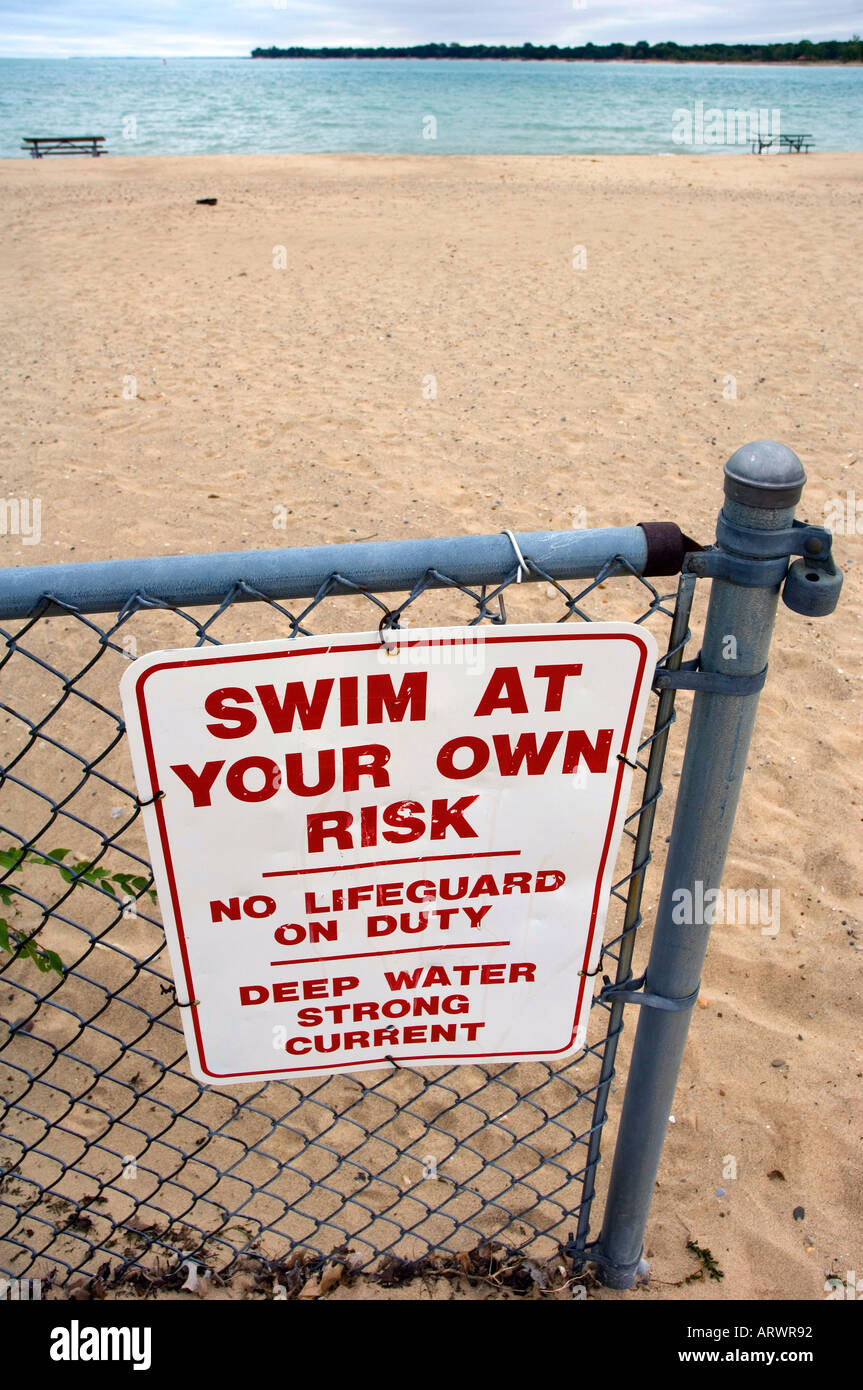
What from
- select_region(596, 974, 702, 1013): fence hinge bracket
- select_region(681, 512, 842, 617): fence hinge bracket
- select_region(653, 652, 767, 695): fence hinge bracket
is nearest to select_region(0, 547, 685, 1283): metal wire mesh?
select_region(596, 974, 702, 1013): fence hinge bracket

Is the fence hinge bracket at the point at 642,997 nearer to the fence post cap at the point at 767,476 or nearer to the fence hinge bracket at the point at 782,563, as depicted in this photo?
the fence hinge bracket at the point at 782,563

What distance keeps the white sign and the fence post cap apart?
0.71ft

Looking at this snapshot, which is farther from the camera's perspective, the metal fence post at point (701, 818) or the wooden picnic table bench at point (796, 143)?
the wooden picnic table bench at point (796, 143)

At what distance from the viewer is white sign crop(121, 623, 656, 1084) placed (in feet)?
3.94

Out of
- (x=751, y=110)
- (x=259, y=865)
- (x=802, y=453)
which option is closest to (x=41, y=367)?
(x=802, y=453)

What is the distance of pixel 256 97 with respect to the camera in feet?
235

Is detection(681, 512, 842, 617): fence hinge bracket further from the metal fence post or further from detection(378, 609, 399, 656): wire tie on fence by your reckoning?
detection(378, 609, 399, 656): wire tie on fence

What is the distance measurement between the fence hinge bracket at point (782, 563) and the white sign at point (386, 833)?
0.13m

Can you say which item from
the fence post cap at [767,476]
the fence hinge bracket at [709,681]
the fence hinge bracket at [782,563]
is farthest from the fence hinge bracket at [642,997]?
the fence post cap at [767,476]

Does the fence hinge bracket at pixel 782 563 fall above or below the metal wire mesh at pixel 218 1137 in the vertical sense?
above

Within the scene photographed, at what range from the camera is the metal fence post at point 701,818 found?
1.14 m

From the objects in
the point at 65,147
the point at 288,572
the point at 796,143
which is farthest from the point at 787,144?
the point at 288,572

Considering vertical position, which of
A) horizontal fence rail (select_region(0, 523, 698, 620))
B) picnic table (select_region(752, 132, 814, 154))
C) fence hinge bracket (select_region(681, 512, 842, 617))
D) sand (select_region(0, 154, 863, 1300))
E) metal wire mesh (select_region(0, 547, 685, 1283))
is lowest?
metal wire mesh (select_region(0, 547, 685, 1283))

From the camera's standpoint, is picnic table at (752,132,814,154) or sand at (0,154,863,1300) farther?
picnic table at (752,132,814,154)
